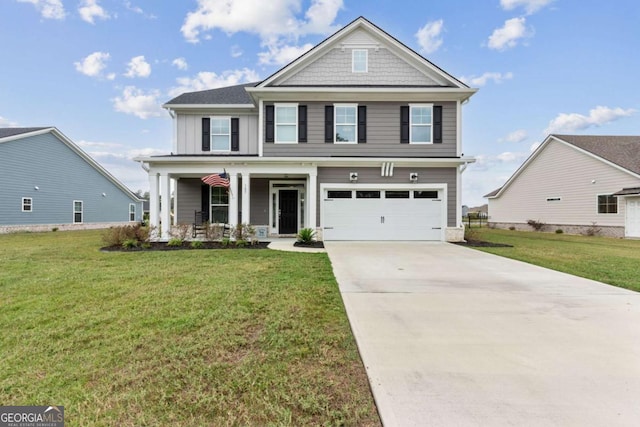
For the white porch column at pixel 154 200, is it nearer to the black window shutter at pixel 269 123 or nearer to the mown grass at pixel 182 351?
the black window shutter at pixel 269 123

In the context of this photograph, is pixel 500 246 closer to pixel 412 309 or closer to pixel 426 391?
pixel 412 309

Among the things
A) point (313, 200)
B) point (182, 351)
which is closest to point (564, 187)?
point (313, 200)

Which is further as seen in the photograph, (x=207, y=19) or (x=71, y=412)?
(x=207, y=19)

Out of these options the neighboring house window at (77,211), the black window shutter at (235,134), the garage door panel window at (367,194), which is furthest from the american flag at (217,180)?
the neighboring house window at (77,211)

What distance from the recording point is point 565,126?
2964 centimetres

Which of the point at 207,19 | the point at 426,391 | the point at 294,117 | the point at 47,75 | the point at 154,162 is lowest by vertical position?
the point at 426,391

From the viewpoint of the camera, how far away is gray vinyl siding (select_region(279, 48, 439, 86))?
13.0m

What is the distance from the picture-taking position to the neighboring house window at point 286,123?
12594 mm

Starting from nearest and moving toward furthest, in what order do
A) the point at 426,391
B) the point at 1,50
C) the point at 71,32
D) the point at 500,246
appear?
the point at 426,391 → the point at 500,246 → the point at 71,32 → the point at 1,50

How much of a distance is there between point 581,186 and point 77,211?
3322 centimetres

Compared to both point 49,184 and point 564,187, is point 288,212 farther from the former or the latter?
point 564,187

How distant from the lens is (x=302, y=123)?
495 inches

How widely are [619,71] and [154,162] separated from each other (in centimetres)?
2427

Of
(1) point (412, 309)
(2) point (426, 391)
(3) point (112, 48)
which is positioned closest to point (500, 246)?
(1) point (412, 309)
